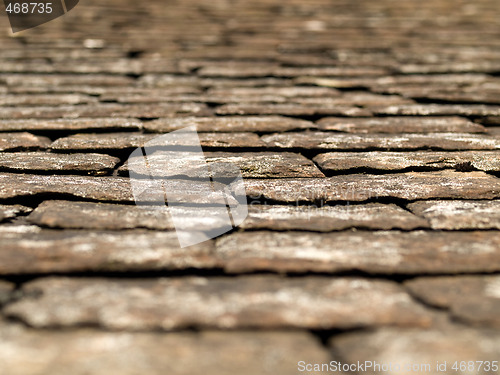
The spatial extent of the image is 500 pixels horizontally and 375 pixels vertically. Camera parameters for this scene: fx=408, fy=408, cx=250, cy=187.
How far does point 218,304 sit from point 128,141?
86 centimetres

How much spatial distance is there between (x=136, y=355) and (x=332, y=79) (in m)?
1.77

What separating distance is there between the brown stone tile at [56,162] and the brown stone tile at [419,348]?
874mm

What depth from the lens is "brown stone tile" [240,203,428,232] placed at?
0.92m

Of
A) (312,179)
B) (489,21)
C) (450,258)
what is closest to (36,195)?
(312,179)

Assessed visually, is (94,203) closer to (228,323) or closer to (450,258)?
(228,323)

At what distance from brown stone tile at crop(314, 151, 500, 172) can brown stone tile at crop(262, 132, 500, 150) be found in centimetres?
5

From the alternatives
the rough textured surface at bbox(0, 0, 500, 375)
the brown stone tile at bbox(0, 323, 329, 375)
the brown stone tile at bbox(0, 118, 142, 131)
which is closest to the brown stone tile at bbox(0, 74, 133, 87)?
the rough textured surface at bbox(0, 0, 500, 375)

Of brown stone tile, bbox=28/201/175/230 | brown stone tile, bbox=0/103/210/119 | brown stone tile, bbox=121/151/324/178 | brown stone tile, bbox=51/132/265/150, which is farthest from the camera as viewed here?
brown stone tile, bbox=0/103/210/119

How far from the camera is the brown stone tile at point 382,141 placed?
4.49 ft

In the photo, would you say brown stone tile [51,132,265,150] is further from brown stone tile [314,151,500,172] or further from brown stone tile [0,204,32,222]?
brown stone tile [0,204,32,222]

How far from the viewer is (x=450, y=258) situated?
82 cm

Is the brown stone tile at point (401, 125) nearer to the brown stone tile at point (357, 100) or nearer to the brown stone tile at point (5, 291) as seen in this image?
the brown stone tile at point (357, 100)

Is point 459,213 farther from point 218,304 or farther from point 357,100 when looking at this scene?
point 357,100

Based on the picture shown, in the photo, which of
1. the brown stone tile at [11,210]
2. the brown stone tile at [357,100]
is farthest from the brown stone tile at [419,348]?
the brown stone tile at [357,100]
